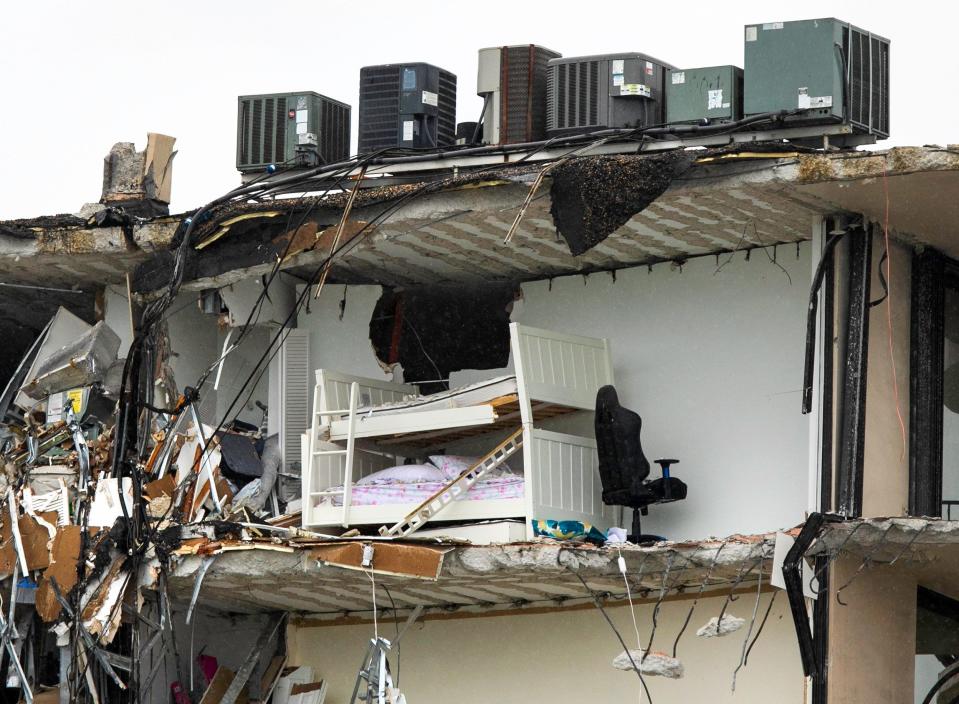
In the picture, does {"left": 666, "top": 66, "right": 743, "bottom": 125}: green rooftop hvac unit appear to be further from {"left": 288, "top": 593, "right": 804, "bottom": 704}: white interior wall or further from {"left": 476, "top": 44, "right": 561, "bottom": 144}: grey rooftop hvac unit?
{"left": 288, "top": 593, "right": 804, "bottom": 704}: white interior wall

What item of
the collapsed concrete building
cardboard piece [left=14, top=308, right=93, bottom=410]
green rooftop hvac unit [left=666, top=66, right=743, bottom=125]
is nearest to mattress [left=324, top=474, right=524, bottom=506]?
the collapsed concrete building

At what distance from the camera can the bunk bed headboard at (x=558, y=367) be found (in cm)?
1231

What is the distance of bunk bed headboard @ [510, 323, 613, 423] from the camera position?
12.3 meters

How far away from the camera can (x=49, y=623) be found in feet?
44.6

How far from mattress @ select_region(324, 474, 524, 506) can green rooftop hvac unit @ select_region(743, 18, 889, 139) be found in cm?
311

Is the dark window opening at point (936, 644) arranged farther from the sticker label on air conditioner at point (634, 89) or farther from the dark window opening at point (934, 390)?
the sticker label on air conditioner at point (634, 89)

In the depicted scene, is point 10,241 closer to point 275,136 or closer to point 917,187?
point 275,136

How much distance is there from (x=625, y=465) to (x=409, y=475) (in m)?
1.62

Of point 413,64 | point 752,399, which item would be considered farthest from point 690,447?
point 413,64

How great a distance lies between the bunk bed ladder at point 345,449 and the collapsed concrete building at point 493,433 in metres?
0.02

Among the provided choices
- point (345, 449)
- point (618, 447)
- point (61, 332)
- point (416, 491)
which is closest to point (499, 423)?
point (416, 491)

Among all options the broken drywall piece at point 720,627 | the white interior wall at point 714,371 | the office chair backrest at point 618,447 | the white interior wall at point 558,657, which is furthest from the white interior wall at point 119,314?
the broken drywall piece at point 720,627

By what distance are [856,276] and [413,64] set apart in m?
3.91

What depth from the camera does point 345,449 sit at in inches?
508
